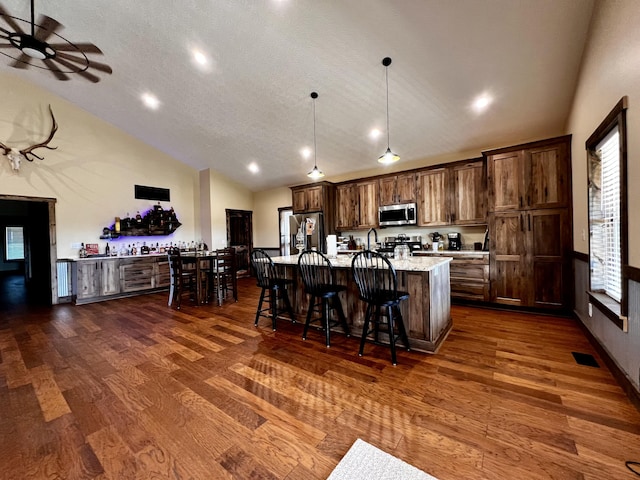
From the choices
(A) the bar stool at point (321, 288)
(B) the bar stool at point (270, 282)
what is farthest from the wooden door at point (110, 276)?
(A) the bar stool at point (321, 288)

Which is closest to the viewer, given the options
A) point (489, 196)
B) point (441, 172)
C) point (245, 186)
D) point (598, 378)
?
point (598, 378)

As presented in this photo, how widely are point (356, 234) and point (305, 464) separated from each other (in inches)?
210

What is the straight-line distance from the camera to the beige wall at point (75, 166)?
4.94 meters

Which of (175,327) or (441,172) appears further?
(441,172)

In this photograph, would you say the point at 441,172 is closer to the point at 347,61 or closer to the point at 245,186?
the point at 347,61

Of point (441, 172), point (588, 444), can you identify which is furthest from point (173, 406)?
point (441, 172)

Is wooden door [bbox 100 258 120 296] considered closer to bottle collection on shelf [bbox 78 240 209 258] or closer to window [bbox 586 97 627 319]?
bottle collection on shelf [bbox 78 240 209 258]

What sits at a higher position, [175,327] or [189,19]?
[189,19]

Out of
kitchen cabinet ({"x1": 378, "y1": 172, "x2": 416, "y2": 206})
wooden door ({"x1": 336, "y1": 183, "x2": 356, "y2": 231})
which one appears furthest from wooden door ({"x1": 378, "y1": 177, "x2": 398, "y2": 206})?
wooden door ({"x1": 336, "y1": 183, "x2": 356, "y2": 231})

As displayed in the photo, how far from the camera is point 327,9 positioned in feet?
9.12

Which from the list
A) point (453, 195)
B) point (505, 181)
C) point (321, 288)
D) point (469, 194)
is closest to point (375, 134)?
point (453, 195)

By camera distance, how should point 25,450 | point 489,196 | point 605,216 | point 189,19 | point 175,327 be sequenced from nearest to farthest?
point 25,450, point 605,216, point 189,19, point 175,327, point 489,196

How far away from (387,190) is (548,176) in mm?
2551

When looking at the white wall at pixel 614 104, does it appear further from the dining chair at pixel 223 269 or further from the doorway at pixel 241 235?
the doorway at pixel 241 235
